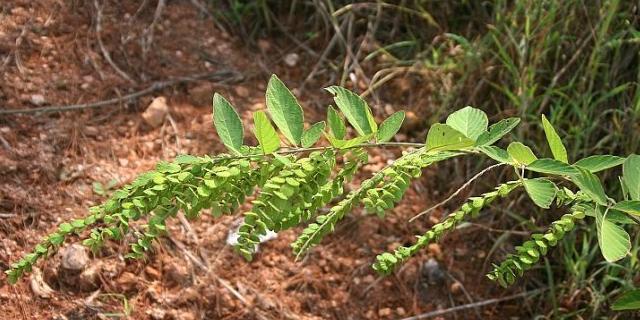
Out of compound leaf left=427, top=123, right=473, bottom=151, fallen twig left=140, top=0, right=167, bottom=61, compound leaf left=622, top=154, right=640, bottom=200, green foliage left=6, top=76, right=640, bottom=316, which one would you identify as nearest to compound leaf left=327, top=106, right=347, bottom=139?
green foliage left=6, top=76, right=640, bottom=316

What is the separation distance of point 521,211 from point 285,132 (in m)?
1.46

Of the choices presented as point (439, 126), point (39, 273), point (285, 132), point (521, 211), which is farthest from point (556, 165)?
point (39, 273)

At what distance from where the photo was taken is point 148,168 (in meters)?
2.45

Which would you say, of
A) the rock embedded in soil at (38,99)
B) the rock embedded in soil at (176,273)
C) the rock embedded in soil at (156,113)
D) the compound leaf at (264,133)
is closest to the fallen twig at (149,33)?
the rock embedded in soil at (156,113)

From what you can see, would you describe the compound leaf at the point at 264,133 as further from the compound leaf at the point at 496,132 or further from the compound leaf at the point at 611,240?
the compound leaf at the point at 611,240

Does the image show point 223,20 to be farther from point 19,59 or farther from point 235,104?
point 19,59

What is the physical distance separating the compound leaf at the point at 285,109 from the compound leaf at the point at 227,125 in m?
0.06

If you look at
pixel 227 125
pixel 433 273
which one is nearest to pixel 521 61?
pixel 433 273

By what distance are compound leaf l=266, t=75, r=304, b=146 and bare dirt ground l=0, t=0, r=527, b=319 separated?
3.62 feet

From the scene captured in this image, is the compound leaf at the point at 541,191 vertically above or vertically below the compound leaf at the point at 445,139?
below

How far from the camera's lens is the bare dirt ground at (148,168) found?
7.03 ft

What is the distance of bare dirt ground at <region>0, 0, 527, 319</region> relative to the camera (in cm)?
214

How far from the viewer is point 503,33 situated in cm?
268

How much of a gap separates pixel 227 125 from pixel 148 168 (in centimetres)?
133
